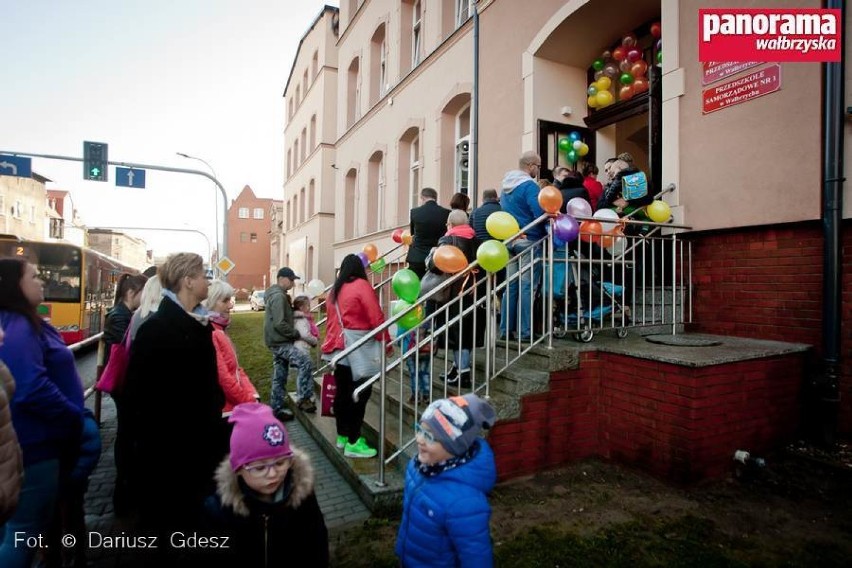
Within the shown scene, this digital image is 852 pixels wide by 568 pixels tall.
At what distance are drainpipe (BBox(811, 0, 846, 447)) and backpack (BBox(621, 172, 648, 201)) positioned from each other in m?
1.49

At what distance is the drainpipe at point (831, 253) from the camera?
3.69 metres

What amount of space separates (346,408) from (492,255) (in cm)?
186

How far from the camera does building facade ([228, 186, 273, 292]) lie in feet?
182

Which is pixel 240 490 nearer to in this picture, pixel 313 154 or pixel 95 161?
pixel 95 161

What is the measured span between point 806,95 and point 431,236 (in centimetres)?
371

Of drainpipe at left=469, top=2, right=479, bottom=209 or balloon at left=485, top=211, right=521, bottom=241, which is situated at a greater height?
drainpipe at left=469, top=2, right=479, bottom=209

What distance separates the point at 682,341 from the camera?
411 cm

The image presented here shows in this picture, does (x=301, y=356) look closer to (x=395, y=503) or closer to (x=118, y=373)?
(x=118, y=373)

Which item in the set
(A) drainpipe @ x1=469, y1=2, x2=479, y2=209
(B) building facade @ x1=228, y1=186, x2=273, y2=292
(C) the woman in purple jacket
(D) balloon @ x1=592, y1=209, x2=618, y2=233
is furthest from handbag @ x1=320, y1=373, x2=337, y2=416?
(B) building facade @ x1=228, y1=186, x2=273, y2=292

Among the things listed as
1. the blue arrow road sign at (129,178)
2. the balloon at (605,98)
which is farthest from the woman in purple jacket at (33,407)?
the blue arrow road sign at (129,178)

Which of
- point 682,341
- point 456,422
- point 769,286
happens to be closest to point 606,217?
point 682,341

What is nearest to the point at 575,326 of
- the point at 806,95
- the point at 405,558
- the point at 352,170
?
the point at 806,95

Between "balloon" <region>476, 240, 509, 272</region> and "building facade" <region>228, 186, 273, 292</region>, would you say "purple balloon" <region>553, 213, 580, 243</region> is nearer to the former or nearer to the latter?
"balloon" <region>476, 240, 509, 272</region>

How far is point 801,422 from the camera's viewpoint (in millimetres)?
3945
